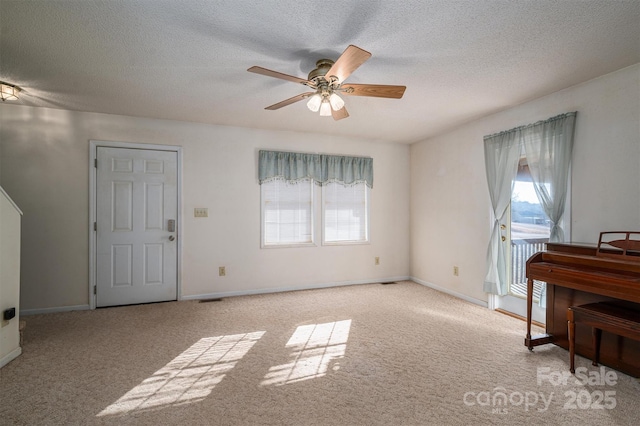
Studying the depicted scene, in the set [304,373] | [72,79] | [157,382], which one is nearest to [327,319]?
[304,373]

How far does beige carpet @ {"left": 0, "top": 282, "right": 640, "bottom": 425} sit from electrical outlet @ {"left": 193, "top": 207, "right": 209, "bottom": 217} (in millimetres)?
1346

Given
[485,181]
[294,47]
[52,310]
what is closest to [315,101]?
[294,47]

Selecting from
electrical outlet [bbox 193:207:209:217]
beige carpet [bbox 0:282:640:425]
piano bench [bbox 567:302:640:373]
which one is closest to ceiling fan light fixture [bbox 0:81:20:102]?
electrical outlet [bbox 193:207:209:217]

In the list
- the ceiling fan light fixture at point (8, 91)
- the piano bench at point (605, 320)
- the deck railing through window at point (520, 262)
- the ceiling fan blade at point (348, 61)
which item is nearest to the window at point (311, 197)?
the deck railing through window at point (520, 262)

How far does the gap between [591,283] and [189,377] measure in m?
3.00

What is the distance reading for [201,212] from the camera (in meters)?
4.21

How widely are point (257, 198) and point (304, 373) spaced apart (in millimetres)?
2768

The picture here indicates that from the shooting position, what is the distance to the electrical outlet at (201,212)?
418cm

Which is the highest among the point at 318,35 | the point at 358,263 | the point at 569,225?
the point at 318,35

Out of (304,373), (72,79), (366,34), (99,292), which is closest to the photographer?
(366,34)

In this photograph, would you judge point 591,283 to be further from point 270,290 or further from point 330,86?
point 270,290

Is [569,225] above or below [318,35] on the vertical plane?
below

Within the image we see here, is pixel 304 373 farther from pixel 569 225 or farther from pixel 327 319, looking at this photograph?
pixel 569 225

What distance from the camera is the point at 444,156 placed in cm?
459
